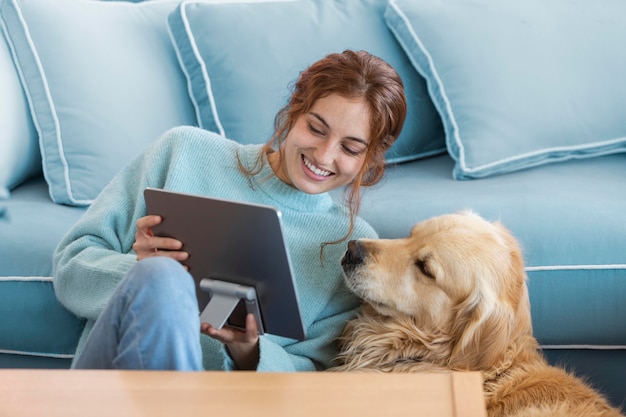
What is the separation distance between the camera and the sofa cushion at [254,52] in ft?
8.00

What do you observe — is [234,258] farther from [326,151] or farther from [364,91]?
[364,91]

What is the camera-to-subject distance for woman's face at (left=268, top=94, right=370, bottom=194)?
1.71 meters

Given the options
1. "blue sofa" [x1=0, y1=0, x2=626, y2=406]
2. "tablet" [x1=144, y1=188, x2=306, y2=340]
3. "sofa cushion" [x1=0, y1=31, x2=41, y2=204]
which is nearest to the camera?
"tablet" [x1=144, y1=188, x2=306, y2=340]

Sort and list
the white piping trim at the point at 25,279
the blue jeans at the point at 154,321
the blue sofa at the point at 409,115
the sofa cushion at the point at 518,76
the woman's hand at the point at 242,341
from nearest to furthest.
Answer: the blue jeans at the point at 154,321 < the woman's hand at the point at 242,341 < the white piping trim at the point at 25,279 < the blue sofa at the point at 409,115 < the sofa cushion at the point at 518,76

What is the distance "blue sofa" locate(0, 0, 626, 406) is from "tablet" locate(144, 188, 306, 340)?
0.59 m

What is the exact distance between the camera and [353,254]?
173 cm

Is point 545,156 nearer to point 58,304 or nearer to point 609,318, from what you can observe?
point 609,318

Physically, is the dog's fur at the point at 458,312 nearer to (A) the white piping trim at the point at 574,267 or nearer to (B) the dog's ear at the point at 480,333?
(B) the dog's ear at the point at 480,333

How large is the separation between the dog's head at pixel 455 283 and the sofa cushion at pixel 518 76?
737 millimetres

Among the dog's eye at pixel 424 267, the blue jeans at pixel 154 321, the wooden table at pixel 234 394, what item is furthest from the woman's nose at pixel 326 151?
the wooden table at pixel 234 394

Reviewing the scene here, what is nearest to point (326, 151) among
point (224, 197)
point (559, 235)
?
point (224, 197)

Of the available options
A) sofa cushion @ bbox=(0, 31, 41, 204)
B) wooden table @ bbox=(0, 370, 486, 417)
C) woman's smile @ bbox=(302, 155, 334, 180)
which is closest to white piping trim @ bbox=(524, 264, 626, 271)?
woman's smile @ bbox=(302, 155, 334, 180)

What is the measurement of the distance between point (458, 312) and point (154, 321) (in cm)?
71

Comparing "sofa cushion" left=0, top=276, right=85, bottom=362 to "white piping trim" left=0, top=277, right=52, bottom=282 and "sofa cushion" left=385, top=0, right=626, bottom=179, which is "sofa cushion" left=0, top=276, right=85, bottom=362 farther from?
"sofa cushion" left=385, top=0, right=626, bottom=179
